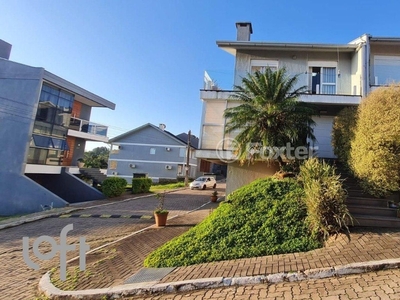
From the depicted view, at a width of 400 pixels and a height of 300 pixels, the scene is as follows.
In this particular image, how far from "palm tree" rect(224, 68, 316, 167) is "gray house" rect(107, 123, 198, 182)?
26.2m

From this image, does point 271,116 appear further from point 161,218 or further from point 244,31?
point 244,31

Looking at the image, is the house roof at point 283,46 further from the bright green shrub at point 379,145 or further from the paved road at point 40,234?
the paved road at point 40,234

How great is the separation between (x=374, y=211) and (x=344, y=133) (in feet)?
11.3

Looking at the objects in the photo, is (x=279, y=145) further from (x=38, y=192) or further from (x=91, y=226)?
(x=38, y=192)

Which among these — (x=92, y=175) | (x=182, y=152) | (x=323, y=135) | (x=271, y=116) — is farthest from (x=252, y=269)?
(x=182, y=152)

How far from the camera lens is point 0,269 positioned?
672cm

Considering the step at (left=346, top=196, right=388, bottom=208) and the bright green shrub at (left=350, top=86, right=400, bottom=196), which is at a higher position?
the bright green shrub at (left=350, top=86, right=400, bottom=196)

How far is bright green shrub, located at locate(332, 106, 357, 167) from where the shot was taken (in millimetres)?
8984

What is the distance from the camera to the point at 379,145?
7.29 metres

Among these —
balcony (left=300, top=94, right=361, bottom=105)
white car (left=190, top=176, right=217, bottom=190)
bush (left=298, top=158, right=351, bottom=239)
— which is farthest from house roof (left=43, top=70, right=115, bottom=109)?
bush (left=298, top=158, right=351, bottom=239)

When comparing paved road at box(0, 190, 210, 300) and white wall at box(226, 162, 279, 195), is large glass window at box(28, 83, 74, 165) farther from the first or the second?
white wall at box(226, 162, 279, 195)

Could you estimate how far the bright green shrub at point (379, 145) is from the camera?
23.5 feet

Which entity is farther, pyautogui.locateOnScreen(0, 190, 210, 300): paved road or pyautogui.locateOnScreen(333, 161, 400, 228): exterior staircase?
pyautogui.locateOnScreen(333, 161, 400, 228): exterior staircase

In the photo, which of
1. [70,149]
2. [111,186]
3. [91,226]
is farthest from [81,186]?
[91,226]
